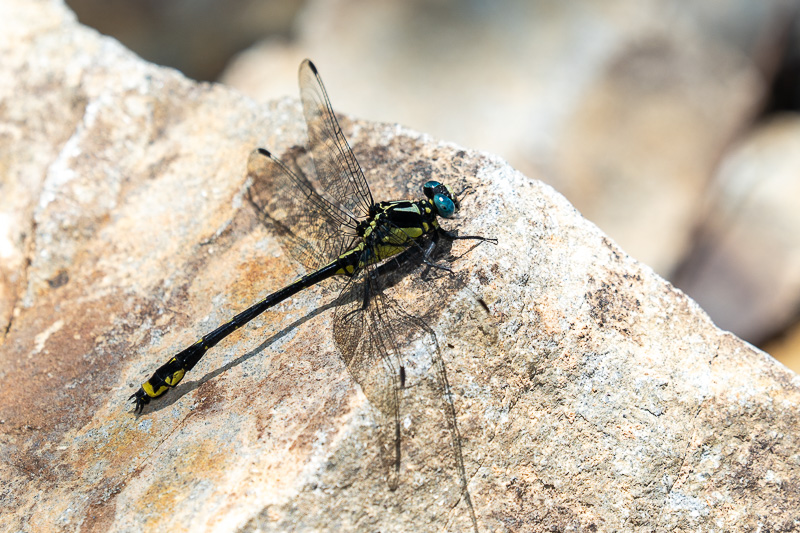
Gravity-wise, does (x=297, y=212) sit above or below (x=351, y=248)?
above

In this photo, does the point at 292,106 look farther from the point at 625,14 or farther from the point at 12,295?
the point at 625,14

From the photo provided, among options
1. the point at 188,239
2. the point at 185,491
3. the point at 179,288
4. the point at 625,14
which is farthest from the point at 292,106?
the point at 625,14

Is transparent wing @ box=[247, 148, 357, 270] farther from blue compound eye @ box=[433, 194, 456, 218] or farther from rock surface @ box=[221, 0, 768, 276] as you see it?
rock surface @ box=[221, 0, 768, 276]

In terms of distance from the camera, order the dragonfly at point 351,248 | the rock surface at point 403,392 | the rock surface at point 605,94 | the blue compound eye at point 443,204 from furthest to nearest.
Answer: the rock surface at point 605,94 < the blue compound eye at point 443,204 < the dragonfly at point 351,248 < the rock surface at point 403,392

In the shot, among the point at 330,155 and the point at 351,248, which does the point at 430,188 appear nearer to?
the point at 351,248

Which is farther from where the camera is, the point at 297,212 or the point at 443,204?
the point at 297,212

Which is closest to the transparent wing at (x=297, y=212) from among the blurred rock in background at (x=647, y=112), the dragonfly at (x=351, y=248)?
the dragonfly at (x=351, y=248)

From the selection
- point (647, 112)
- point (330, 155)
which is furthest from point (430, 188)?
point (647, 112)

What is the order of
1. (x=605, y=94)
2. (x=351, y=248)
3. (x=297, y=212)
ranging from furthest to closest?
(x=605, y=94) < (x=297, y=212) < (x=351, y=248)

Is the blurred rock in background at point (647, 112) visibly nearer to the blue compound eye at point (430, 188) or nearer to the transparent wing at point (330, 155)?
the transparent wing at point (330, 155)
